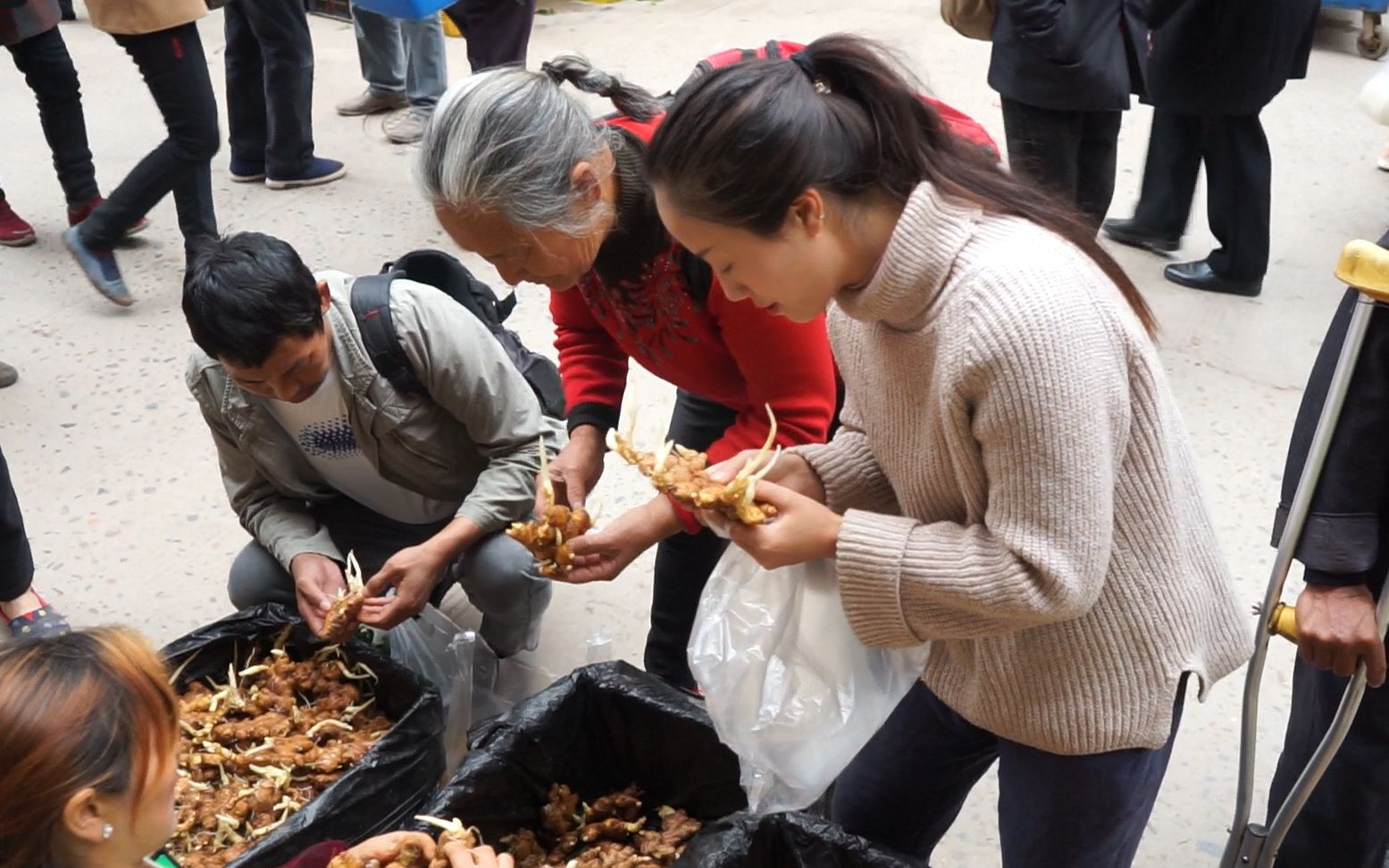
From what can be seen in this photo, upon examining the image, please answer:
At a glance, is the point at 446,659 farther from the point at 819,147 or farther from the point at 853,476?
the point at 819,147

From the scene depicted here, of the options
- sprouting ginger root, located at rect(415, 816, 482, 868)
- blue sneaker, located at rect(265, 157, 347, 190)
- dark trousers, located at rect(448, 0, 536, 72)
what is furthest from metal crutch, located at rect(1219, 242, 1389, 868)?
blue sneaker, located at rect(265, 157, 347, 190)

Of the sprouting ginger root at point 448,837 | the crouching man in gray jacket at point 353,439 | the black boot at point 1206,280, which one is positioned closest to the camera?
the sprouting ginger root at point 448,837

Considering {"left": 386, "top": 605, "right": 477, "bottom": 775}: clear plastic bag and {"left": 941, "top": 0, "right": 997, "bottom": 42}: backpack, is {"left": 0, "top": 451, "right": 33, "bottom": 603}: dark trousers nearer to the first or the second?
{"left": 386, "top": 605, "right": 477, "bottom": 775}: clear plastic bag

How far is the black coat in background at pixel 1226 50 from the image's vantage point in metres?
4.03

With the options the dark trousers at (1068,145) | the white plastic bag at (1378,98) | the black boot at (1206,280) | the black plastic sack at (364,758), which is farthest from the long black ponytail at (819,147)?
the black boot at (1206,280)

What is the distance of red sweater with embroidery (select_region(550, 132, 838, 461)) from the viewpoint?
1.88m

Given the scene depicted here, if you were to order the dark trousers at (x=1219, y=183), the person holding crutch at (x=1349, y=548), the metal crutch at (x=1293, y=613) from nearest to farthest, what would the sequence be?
1. the metal crutch at (x=1293, y=613)
2. the person holding crutch at (x=1349, y=548)
3. the dark trousers at (x=1219, y=183)

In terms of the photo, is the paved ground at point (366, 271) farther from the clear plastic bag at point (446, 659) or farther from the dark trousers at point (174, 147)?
the clear plastic bag at point (446, 659)

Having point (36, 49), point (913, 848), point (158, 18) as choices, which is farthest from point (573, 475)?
point (36, 49)

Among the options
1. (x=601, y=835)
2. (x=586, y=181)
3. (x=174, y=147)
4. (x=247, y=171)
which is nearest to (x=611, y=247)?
(x=586, y=181)

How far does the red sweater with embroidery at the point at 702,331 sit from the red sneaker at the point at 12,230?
12.1 feet

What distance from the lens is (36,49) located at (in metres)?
4.37

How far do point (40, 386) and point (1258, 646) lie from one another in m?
3.66

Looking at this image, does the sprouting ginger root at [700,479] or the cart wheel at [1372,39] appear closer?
the sprouting ginger root at [700,479]
